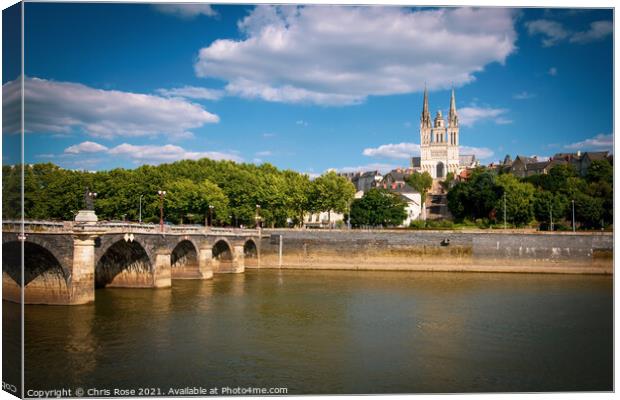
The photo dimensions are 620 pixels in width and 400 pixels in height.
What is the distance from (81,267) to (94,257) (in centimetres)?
163

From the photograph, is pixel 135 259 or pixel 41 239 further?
pixel 135 259

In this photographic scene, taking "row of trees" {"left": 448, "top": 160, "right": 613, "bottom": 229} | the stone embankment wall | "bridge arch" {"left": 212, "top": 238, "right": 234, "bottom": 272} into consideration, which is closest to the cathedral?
"row of trees" {"left": 448, "top": 160, "right": 613, "bottom": 229}

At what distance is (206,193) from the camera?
186ft

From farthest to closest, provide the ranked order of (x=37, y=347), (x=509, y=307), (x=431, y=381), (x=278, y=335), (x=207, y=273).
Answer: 1. (x=207, y=273)
2. (x=509, y=307)
3. (x=278, y=335)
4. (x=37, y=347)
5. (x=431, y=381)

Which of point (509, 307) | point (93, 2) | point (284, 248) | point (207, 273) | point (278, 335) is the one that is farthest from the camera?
point (284, 248)

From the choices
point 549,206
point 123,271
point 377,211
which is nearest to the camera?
point 123,271

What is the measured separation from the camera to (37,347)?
59.3 feet

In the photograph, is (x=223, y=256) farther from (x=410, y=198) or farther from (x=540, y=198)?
(x=410, y=198)

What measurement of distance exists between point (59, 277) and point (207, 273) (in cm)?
1555

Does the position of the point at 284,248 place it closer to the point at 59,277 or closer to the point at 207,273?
the point at 207,273

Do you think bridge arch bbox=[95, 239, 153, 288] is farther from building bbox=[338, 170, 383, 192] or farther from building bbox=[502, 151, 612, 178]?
building bbox=[338, 170, 383, 192]

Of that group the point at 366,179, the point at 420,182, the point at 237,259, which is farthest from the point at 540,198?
the point at 366,179

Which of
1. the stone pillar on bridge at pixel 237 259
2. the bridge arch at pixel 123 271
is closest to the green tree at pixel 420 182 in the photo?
the stone pillar on bridge at pixel 237 259

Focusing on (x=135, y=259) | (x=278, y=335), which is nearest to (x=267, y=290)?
(x=135, y=259)
